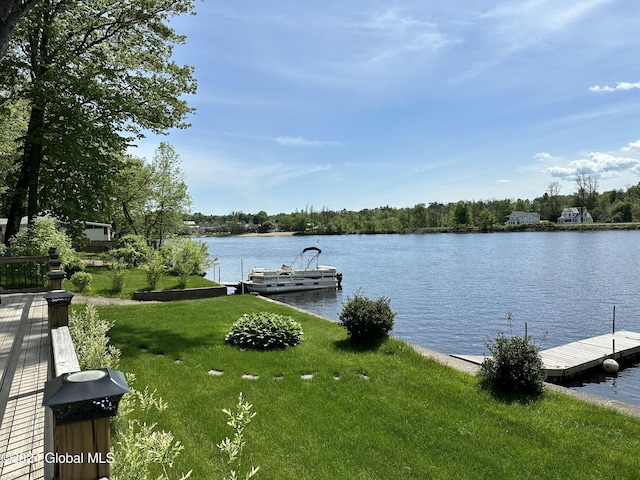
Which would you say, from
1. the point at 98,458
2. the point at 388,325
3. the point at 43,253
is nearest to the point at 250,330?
the point at 388,325

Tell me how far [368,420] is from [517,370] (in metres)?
3.09

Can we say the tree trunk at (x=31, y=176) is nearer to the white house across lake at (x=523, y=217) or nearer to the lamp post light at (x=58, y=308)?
the lamp post light at (x=58, y=308)

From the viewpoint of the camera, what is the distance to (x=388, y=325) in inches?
396

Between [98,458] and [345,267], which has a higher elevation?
[98,458]

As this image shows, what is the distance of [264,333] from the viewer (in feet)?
31.5

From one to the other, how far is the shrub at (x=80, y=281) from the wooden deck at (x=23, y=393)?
7.35 m

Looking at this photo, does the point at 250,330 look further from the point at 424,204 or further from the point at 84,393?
the point at 424,204

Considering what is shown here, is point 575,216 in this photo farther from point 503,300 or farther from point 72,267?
point 72,267

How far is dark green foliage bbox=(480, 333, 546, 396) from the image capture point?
7258mm

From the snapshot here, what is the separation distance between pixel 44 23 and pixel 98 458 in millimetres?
16695

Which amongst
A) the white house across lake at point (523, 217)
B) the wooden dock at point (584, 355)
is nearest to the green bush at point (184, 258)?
the wooden dock at point (584, 355)

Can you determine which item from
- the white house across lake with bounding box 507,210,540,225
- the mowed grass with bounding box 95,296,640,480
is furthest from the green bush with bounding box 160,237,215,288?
the white house across lake with bounding box 507,210,540,225

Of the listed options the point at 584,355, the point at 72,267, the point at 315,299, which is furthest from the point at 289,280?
the point at 584,355

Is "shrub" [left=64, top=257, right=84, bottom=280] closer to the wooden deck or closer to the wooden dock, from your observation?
the wooden deck
